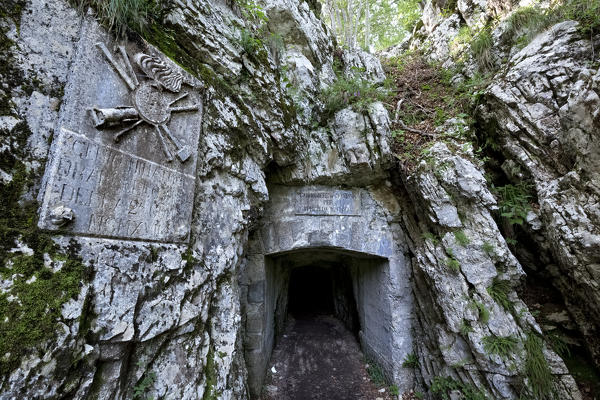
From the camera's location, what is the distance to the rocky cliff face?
1.50 meters

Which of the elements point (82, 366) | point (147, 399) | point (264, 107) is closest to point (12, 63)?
point (82, 366)

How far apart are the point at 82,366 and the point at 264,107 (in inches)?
119

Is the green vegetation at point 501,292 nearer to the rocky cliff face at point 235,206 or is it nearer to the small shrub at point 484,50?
the rocky cliff face at point 235,206

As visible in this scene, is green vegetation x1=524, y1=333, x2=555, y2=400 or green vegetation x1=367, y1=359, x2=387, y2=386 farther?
green vegetation x1=367, y1=359, x2=387, y2=386

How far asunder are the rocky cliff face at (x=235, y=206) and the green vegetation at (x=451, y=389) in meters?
0.02

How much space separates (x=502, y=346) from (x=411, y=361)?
5.00 ft

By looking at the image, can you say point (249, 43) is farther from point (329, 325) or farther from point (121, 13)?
point (329, 325)

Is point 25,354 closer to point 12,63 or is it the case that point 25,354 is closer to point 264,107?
point 12,63

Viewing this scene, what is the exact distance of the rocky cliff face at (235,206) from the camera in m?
1.50

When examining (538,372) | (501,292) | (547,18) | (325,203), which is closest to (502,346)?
(538,372)

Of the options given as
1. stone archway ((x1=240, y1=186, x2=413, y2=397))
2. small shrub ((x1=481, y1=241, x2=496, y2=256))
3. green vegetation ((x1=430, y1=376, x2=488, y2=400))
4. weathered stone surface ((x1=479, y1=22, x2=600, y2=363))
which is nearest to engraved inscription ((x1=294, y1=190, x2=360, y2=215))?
stone archway ((x1=240, y1=186, x2=413, y2=397))

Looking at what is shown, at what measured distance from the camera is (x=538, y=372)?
2580 millimetres

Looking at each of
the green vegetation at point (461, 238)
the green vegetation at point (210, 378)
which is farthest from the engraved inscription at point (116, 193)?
the green vegetation at point (461, 238)

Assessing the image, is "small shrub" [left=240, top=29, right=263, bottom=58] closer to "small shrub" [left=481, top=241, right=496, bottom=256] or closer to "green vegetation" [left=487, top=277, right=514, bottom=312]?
"small shrub" [left=481, top=241, right=496, bottom=256]
